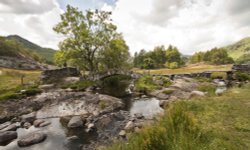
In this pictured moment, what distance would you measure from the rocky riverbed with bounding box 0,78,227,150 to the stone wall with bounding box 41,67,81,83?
1338 cm

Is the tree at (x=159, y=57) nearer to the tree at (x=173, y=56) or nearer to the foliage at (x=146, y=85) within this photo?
the tree at (x=173, y=56)

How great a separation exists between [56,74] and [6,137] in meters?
26.1

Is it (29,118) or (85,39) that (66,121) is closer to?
(29,118)

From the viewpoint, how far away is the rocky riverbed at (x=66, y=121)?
11883mm

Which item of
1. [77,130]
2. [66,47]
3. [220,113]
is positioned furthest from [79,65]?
[220,113]

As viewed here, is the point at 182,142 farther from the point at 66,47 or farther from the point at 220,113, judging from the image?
the point at 66,47

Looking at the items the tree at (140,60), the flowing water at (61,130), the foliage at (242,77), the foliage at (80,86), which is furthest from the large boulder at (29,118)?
the tree at (140,60)

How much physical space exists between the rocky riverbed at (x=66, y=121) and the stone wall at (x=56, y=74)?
13.4 m

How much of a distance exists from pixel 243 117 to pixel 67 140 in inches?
373

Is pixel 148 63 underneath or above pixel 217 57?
underneath

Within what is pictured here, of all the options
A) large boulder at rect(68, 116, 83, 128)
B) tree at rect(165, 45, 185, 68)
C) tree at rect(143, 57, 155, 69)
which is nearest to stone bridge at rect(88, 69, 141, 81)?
large boulder at rect(68, 116, 83, 128)

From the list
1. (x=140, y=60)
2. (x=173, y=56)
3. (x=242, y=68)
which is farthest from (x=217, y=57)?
(x=242, y=68)

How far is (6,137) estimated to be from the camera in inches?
496

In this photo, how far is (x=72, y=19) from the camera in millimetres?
36250
